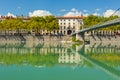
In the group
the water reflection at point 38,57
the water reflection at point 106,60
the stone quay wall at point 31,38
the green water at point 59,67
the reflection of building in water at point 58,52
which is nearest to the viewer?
the green water at point 59,67

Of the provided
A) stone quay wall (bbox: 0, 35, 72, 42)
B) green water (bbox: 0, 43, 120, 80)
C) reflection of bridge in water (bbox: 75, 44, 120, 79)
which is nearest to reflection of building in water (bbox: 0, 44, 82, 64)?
green water (bbox: 0, 43, 120, 80)

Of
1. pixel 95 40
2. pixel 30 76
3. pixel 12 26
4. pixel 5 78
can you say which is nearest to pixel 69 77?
pixel 30 76

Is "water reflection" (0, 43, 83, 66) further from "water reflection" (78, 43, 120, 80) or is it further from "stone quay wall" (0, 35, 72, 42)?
"stone quay wall" (0, 35, 72, 42)

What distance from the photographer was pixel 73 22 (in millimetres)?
115438

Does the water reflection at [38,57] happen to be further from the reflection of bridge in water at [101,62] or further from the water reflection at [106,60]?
the water reflection at [106,60]

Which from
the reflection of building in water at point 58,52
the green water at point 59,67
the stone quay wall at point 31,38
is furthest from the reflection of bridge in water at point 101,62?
the stone quay wall at point 31,38

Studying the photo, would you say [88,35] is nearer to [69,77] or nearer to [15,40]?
[15,40]

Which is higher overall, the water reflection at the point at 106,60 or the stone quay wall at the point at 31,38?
the stone quay wall at the point at 31,38

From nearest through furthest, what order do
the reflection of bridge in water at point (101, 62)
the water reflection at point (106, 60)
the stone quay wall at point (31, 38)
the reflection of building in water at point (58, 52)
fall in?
the reflection of bridge in water at point (101, 62)
the water reflection at point (106, 60)
the reflection of building in water at point (58, 52)
the stone quay wall at point (31, 38)

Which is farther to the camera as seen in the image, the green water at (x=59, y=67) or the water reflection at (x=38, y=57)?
the water reflection at (x=38, y=57)

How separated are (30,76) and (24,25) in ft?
213

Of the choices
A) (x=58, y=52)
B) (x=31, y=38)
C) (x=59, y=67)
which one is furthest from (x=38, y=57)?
(x=31, y=38)

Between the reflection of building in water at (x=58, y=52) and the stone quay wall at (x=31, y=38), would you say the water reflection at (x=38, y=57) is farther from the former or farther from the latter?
the stone quay wall at (x=31, y=38)

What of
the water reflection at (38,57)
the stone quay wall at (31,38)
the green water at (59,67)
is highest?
the stone quay wall at (31,38)
